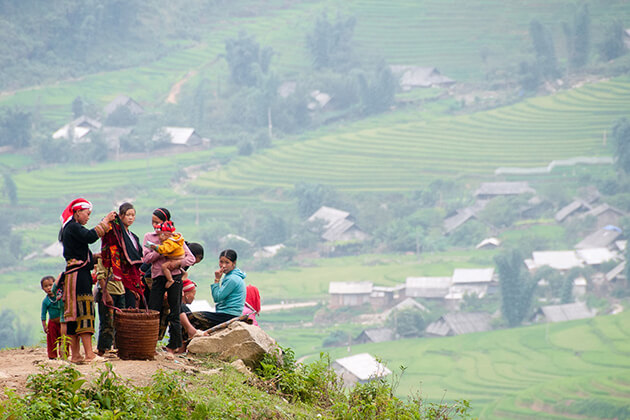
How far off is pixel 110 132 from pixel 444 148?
1930 cm

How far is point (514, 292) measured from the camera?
3130 cm

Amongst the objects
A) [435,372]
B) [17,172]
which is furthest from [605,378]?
[17,172]

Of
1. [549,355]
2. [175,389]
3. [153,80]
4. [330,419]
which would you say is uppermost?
[175,389]

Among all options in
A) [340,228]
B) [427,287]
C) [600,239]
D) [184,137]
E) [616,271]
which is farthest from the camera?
[184,137]

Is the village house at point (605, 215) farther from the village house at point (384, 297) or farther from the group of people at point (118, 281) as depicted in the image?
the group of people at point (118, 281)

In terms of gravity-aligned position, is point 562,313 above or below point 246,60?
below

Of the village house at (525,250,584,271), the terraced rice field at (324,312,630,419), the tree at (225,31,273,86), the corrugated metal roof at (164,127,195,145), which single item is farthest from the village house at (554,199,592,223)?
the tree at (225,31,273,86)

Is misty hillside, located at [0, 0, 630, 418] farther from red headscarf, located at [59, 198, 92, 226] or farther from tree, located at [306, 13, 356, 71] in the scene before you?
red headscarf, located at [59, 198, 92, 226]

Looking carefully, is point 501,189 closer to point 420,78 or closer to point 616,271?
point 616,271

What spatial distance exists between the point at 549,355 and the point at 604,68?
110 ft

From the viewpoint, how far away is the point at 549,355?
2794cm

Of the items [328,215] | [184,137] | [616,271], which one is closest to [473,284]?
[616,271]

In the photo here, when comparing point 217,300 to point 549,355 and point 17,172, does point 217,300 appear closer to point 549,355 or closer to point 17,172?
point 549,355

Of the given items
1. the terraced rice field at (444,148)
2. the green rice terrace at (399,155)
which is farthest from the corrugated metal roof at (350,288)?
the terraced rice field at (444,148)
